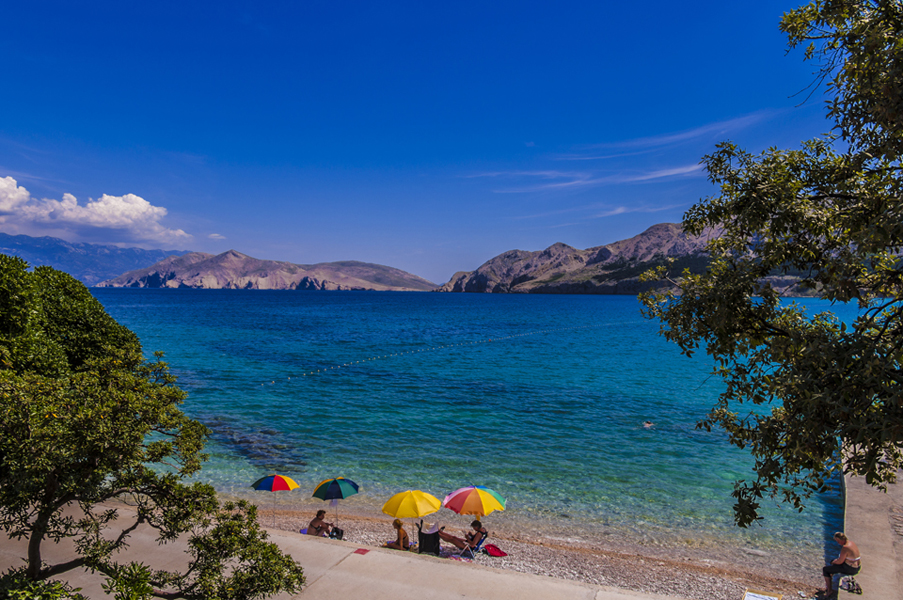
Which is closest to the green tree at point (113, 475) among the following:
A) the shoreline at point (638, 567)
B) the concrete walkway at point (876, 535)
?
the shoreline at point (638, 567)

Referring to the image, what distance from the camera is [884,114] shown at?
463cm

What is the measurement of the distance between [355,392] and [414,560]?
23.8 meters

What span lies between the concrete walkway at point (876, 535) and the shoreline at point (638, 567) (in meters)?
1.38

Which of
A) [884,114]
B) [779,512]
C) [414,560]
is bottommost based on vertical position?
[779,512]

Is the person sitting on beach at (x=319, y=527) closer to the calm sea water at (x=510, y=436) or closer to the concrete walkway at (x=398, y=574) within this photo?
the concrete walkway at (x=398, y=574)

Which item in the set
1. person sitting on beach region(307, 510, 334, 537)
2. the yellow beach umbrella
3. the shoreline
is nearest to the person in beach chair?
the shoreline

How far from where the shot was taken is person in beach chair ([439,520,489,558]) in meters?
13.2

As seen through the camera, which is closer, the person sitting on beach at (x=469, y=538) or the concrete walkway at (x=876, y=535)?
the concrete walkway at (x=876, y=535)

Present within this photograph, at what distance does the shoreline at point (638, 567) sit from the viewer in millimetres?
11680

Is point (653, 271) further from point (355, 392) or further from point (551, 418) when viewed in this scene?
point (355, 392)

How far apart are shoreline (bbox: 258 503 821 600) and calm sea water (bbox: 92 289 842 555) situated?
914 millimetres

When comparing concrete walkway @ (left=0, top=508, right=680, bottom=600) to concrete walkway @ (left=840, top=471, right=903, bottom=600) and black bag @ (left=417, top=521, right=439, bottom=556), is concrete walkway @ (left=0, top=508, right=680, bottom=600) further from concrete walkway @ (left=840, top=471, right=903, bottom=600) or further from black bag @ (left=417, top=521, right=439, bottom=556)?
concrete walkway @ (left=840, top=471, right=903, bottom=600)

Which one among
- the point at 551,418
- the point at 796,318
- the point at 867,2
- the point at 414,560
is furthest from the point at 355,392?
the point at 867,2

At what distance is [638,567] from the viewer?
12.7 m
